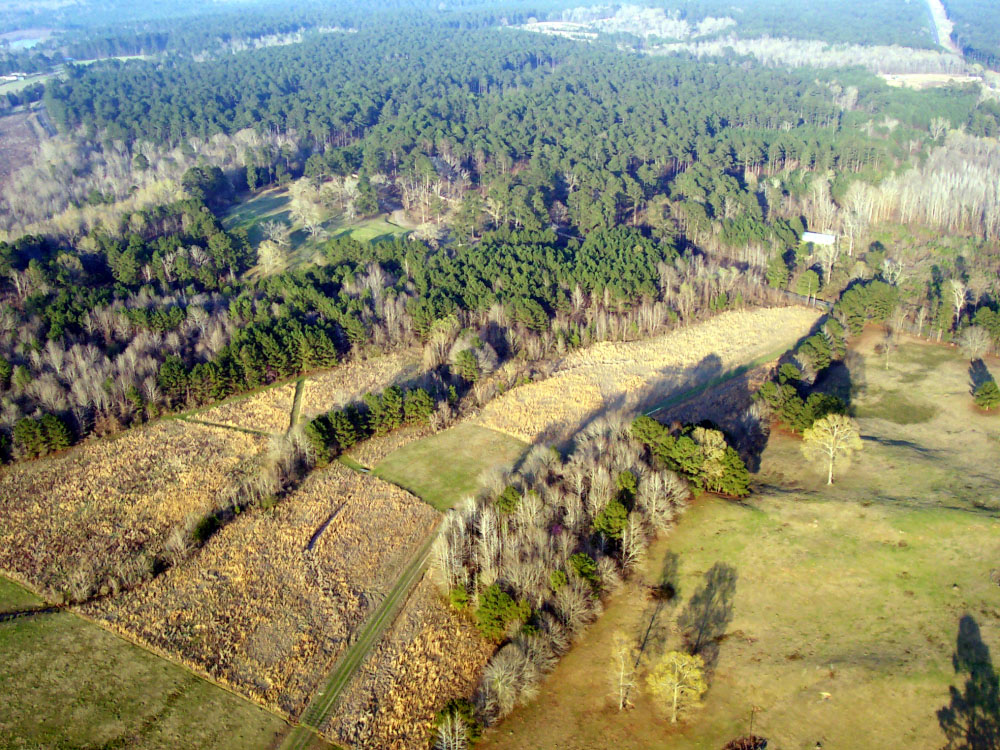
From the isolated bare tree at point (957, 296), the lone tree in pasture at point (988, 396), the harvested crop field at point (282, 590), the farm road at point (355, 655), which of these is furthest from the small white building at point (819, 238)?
the farm road at point (355, 655)

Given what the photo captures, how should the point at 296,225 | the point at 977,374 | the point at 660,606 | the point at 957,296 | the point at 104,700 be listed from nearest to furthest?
the point at 104,700, the point at 660,606, the point at 977,374, the point at 957,296, the point at 296,225

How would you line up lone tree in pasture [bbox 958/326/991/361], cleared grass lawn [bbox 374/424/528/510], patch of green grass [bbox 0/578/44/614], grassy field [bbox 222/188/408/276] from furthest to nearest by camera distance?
1. grassy field [bbox 222/188/408/276]
2. lone tree in pasture [bbox 958/326/991/361]
3. cleared grass lawn [bbox 374/424/528/510]
4. patch of green grass [bbox 0/578/44/614]

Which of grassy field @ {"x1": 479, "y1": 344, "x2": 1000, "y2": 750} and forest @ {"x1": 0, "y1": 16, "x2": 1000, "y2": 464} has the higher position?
forest @ {"x1": 0, "y1": 16, "x2": 1000, "y2": 464}

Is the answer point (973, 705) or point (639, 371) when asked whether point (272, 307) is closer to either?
point (639, 371)

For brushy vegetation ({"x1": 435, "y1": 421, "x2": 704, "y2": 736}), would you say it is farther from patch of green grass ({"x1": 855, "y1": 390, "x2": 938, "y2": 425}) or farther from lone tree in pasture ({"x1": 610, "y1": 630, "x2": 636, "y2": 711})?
patch of green grass ({"x1": 855, "y1": 390, "x2": 938, "y2": 425})

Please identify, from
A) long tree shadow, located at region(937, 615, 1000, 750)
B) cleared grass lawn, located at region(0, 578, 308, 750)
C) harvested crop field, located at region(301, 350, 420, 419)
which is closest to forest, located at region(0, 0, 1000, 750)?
harvested crop field, located at region(301, 350, 420, 419)

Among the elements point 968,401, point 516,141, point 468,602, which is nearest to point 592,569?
point 468,602

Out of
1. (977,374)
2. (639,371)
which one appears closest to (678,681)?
(639,371)
